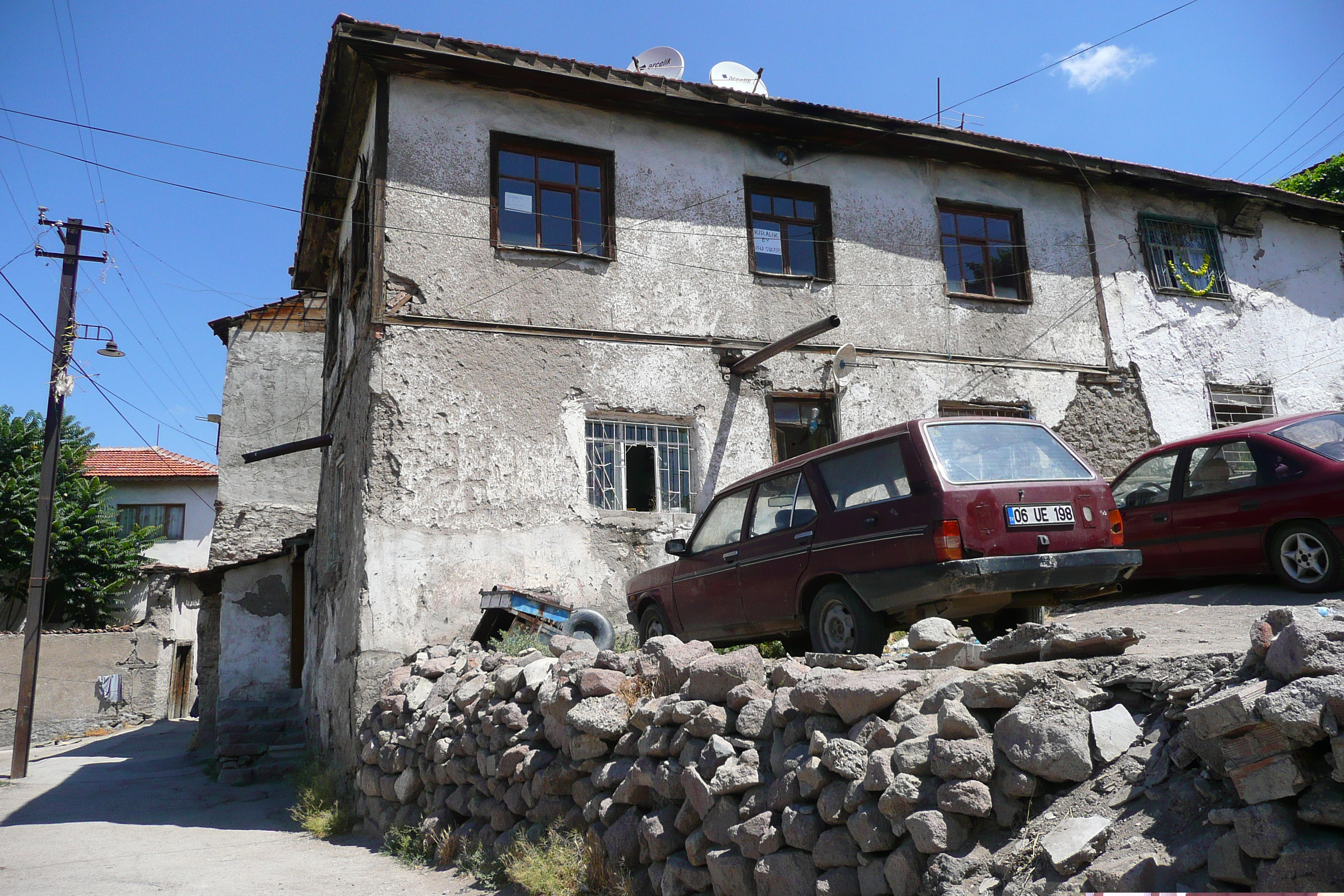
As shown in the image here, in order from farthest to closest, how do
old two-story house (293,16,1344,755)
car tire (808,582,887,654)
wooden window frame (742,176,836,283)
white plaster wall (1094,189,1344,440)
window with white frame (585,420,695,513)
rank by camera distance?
white plaster wall (1094,189,1344,440)
wooden window frame (742,176,836,283)
window with white frame (585,420,695,513)
old two-story house (293,16,1344,755)
car tire (808,582,887,654)

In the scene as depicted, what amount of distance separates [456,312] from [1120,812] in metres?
8.04

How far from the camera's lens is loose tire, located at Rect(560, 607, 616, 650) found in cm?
863

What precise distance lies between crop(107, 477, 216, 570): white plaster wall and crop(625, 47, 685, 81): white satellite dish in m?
24.5

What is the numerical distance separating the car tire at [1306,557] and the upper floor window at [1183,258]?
23.0ft

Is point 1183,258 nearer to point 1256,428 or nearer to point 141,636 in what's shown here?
point 1256,428

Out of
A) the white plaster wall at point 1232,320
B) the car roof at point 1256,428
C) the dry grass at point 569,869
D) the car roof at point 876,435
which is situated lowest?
the dry grass at point 569,869

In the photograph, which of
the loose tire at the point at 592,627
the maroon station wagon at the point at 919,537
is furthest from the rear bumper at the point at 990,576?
the loose tire at the point at 592,627

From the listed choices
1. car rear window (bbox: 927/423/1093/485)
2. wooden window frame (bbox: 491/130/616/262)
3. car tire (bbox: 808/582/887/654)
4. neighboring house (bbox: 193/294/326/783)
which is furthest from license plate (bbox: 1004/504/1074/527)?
neighboring house (bbox: 193/294/326/783)

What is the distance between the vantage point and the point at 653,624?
25.8 feet

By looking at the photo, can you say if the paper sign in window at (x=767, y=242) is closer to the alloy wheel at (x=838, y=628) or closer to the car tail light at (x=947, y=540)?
the alloy wheel at (x=838, y=628)

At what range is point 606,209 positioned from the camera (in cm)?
1054

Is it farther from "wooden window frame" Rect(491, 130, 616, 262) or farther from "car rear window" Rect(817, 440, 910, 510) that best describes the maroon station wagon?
"wooden window frame" Rect(491, 130, 616, 262)

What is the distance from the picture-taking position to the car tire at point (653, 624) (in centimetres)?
753

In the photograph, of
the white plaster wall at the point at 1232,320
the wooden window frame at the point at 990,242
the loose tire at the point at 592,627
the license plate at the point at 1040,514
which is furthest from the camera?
the white plaster wall at the point at 1232,320
